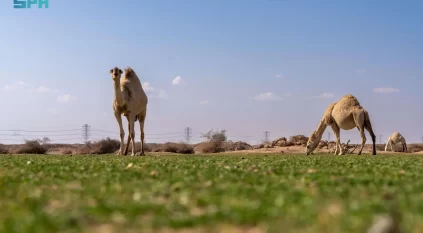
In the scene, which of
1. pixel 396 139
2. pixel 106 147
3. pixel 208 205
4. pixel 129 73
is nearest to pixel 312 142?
pixel 129 73

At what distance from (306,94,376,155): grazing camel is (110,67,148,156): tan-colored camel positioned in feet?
36.2

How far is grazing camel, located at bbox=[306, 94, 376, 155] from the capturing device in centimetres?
3025

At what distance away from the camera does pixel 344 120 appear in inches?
1218

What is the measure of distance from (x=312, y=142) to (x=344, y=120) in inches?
112

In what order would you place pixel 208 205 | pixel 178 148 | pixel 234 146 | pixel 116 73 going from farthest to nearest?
pixel 234 146
pixel 178 148
pixel 116 73
pixel 208 205

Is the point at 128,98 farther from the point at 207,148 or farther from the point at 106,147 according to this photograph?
the point at 207,148

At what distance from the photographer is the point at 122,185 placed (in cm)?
688

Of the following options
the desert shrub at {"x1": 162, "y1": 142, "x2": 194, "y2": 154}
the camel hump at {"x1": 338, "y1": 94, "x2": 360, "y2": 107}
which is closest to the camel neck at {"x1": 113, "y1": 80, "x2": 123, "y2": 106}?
the camel hump at {"x1": 338, "y1": 94, "x2": 360, "y2": 107}

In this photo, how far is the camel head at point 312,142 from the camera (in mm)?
32688

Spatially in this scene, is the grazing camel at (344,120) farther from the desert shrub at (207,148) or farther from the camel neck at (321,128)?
the desert shrub at (207,148)

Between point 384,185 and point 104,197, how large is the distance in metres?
3.63

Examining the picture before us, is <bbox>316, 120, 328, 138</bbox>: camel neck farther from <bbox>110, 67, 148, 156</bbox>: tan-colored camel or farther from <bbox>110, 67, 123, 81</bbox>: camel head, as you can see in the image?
<bbox>110, 67, 123, 81</bbox>: camel head

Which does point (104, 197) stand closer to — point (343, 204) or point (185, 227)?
point (185, 227)

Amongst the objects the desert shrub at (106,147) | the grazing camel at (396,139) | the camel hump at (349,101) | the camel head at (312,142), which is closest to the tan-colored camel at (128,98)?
the camel head at (312,142)
